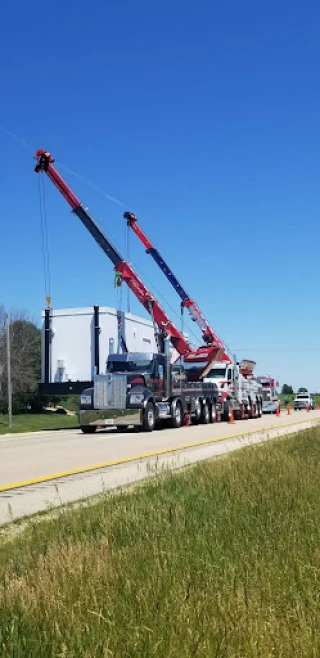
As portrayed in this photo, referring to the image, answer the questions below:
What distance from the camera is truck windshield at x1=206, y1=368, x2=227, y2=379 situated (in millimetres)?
39656

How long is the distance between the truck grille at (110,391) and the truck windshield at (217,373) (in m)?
12.9

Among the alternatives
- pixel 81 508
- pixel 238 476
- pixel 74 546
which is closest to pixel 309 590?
pixel 74 546

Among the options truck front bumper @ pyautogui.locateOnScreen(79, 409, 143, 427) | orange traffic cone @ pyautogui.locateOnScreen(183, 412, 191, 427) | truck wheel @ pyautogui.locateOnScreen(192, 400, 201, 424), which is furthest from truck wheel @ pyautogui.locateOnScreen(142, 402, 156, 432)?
truck wheel @ pyautogui.locateOnScreen(192, 400, 201, 424)

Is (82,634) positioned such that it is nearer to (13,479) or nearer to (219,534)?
(219,534)

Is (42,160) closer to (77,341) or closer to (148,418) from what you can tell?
(77,341)

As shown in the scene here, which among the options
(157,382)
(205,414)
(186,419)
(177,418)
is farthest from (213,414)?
(157,382)

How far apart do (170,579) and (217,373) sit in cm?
3569

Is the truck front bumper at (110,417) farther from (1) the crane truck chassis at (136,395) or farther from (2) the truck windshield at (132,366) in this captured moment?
(2) the truck windshield at (132,366)

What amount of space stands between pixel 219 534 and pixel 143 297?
1511 inches

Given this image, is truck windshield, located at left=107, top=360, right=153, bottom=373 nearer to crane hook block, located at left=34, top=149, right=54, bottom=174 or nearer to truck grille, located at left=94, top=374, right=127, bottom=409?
truck grille, located at left=94, top=374, right=127, bottom=409

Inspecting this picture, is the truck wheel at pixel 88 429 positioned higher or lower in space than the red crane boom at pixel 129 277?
lower

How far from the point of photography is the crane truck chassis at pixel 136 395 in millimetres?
26547

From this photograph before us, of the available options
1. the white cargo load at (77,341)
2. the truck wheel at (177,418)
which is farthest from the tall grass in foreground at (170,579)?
the white cargo load at (77,341)

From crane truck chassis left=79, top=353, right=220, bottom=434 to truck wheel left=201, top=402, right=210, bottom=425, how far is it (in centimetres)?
304
